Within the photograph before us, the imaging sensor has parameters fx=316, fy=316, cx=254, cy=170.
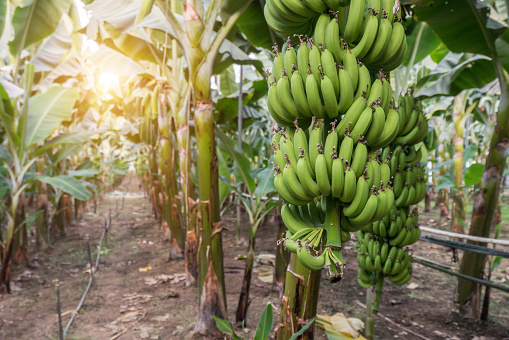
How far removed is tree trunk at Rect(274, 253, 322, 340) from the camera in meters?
1.42

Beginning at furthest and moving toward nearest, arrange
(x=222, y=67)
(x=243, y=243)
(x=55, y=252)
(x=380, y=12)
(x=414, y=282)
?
(x=243, y=243), (x=55, y=252), (x=414, y=282), (x=222, y=67), (x=380, y=12)

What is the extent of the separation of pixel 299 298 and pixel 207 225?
42.9 inches

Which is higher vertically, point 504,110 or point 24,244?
point 504,110

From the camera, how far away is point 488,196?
283cm

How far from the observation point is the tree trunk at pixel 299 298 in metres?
1.42

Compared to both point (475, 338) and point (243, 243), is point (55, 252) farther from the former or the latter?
point (475, 338)

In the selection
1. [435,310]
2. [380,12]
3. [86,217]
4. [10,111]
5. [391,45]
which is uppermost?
[380,12]

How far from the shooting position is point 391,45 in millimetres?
1282

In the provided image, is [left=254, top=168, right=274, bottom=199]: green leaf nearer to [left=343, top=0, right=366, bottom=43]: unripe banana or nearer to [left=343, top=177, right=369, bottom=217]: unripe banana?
[left=343, top=177, right=369, bottom=217]: unripe banana

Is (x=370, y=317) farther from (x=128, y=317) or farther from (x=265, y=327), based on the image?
(x=128, y=317)

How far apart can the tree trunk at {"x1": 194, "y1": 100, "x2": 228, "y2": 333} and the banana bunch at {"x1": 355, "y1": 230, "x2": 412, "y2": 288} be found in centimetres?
106

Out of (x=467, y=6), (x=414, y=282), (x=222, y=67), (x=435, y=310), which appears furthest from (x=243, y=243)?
(x=467, y=6)

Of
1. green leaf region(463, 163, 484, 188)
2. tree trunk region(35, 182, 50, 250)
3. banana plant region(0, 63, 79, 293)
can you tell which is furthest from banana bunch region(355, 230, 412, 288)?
tree trunk region(35, 182, 50, 250)

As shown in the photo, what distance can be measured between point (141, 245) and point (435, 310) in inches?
182
